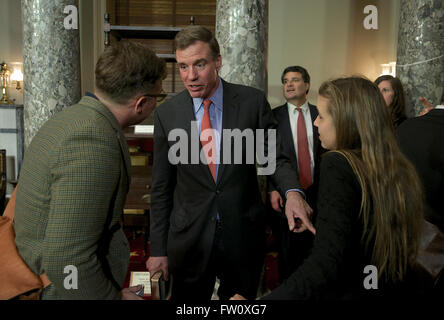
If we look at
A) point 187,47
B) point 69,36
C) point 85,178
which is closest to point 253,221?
point 187,47

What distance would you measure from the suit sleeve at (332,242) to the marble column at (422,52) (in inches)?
103

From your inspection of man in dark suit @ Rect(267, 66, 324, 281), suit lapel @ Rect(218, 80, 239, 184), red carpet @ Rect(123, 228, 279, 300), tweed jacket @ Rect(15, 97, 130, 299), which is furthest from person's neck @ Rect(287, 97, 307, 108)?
tweed jacket @ Rect(15, 97, 130, 299)

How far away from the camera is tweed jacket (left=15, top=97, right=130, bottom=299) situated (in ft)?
3.58

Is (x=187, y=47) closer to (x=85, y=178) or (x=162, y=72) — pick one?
(x=162, y=72)

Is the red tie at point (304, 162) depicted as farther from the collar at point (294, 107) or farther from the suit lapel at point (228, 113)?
the suit lapel at point (228, 113)

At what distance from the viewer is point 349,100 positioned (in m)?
1.30

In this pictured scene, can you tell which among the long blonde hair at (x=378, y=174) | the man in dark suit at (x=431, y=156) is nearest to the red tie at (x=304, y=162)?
the man in dark suit at (x=431, y=156)

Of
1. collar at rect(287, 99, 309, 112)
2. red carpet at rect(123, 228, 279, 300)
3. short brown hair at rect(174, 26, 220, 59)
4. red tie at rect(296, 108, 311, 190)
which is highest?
short brown hair at rect(174, 26, 220, 59)

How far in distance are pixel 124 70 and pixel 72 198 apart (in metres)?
0.46

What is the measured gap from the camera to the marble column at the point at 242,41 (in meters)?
3.00

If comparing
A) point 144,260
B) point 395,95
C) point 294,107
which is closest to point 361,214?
point 395,95

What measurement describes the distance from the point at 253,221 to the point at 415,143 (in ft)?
3.19

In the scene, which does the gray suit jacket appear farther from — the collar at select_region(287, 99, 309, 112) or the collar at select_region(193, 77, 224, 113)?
the collar at select_region(287, 99, 309, 112)

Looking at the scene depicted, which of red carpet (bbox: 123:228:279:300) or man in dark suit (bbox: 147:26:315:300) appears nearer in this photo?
man in dark suit (bbox: 147:26:315:300)
